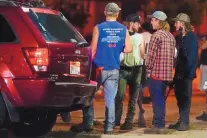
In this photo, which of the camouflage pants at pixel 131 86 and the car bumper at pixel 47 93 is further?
the camouflage pants at pixel 131 86

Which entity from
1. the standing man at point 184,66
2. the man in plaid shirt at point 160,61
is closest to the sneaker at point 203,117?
the standing man at point 184,66

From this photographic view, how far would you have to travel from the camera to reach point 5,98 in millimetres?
7590

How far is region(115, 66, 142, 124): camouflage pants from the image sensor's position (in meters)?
9.53

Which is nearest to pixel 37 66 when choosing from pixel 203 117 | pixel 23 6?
pixel 23 6

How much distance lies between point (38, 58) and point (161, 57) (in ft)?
7.20

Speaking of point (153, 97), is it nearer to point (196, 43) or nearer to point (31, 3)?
point (196, 43)

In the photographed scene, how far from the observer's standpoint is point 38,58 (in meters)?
7.53

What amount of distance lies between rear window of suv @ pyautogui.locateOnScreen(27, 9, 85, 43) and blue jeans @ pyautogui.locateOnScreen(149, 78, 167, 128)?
4.65 feet

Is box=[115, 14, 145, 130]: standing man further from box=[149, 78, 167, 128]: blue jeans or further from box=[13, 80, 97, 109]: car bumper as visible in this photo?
box=[13, 80, 97, 109]: car bumper

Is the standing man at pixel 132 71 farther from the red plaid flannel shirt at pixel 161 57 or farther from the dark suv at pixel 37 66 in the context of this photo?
the dark suv at pixel 37 66

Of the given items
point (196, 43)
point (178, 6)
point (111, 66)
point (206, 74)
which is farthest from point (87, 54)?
point (178, 6)

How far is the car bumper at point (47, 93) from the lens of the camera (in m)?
7.50

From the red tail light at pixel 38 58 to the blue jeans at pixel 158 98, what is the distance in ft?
7.09

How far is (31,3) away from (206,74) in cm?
422
